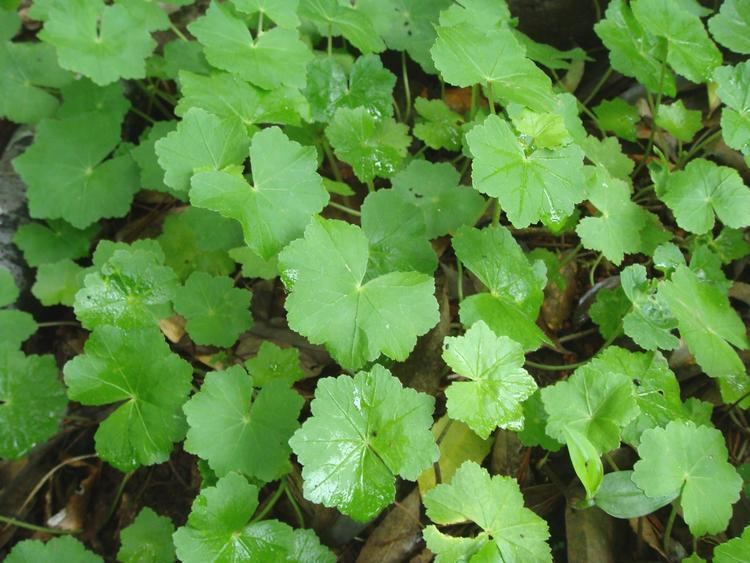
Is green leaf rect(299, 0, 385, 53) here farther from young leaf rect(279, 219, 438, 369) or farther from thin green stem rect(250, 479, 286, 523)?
thin green stem rect(250, 479, 286, 523)

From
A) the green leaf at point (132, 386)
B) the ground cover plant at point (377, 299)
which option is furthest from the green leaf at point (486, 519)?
the green leaf at point (132, 386)

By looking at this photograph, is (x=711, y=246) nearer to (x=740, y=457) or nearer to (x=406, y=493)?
(x=740, y=457)

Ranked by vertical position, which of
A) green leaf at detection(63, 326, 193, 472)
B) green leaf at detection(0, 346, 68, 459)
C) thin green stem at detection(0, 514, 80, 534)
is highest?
green leaf at detection(63, 326, 193, 472)

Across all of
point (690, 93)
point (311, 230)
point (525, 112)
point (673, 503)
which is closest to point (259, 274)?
point (311, 230)

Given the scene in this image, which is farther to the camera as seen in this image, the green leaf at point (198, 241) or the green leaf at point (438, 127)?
the green leaf at point (438, 127)

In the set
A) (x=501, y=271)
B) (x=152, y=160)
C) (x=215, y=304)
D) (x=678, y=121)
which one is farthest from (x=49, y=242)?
(x=678, y=121)

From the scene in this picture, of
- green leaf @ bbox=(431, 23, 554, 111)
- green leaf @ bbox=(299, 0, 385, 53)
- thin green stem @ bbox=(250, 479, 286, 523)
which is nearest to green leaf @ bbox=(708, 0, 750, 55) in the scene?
green leaf @ bbox=(431, 23, 554, 111)

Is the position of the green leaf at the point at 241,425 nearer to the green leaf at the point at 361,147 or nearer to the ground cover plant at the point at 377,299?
the ground cover plant at the point at 377,299
